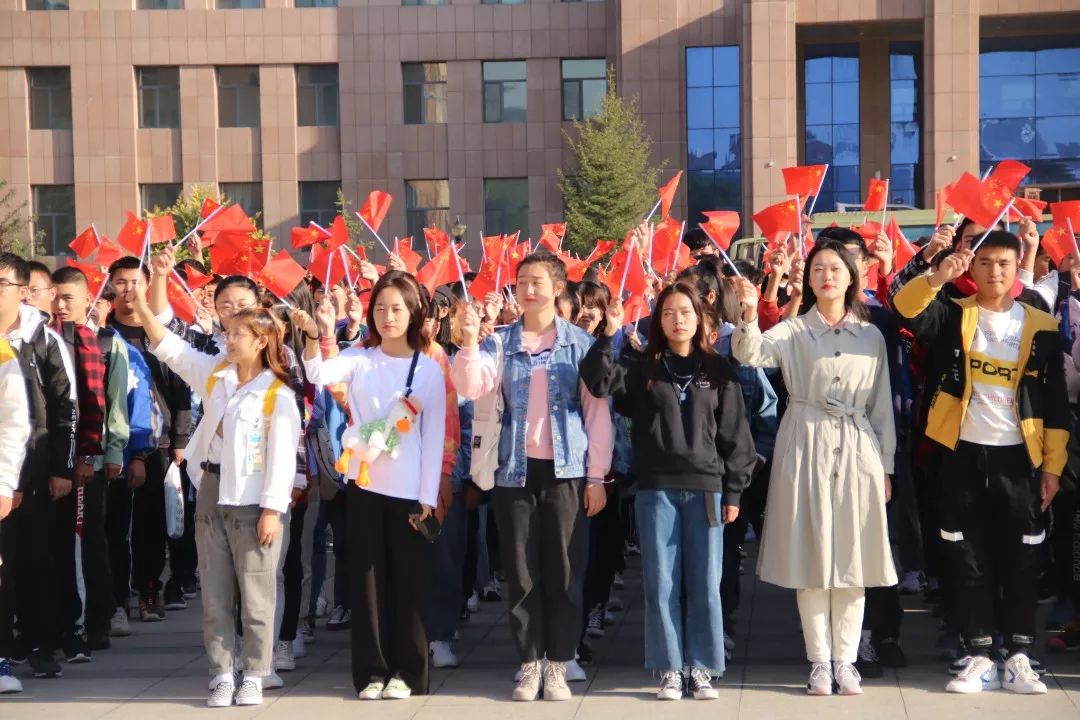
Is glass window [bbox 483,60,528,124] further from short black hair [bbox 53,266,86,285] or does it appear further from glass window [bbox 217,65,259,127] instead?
short black hair [bbox 53,266,86,285]

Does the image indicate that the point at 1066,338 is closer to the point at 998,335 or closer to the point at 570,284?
the point at 998,335

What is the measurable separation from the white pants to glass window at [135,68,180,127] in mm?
36429

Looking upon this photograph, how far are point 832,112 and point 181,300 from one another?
32.2 meters

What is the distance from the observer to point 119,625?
802cm

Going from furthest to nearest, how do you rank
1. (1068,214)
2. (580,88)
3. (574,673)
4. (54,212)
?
(54,212) < (580,88) < (1068,214) < (574,673)

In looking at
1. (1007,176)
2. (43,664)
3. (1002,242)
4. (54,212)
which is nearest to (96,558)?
(43,664)

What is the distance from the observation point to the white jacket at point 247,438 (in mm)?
6211

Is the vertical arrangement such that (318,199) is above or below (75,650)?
above

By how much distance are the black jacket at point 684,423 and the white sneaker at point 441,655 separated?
4.92 feet

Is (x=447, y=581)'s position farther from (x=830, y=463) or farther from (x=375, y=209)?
(x=375, y=209)

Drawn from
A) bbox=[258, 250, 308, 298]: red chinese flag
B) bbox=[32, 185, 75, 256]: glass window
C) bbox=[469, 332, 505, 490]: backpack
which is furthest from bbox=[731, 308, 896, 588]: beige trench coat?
bbox=[32, 185, 75, 256]: glass window

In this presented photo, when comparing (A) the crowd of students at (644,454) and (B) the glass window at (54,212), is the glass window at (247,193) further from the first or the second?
(A) the crowd of students at (644,454)

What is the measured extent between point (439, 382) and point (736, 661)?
2.13m

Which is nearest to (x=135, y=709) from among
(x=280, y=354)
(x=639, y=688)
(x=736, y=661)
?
(x=280, y=354)
